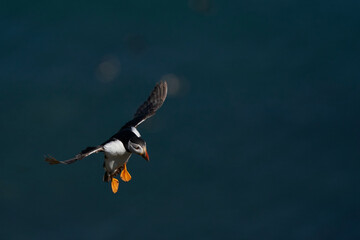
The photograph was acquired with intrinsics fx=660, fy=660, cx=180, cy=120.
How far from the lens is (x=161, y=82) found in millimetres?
39812

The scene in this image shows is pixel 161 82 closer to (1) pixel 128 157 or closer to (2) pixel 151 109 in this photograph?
(2) pixel 151 109

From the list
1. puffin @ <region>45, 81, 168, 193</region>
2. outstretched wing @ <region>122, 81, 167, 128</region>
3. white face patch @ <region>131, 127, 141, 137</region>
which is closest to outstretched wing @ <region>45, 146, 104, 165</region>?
puffin @ <region>45, 81, 168, 193</region>

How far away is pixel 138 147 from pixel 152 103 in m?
8.68

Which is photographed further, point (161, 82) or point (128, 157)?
point (161, 82)

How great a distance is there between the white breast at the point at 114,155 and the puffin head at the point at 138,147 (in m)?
0.49

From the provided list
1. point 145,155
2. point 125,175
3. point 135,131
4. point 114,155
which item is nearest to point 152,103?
point 135,131

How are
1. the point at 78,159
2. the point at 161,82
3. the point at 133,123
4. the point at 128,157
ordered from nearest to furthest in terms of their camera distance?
the point at 78,159 → the point at 128,157 → the point at 133,123 → the point at 161,82

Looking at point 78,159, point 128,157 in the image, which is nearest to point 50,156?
point 78,159

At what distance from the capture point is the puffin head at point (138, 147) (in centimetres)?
3061

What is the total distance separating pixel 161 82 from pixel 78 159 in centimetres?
1259

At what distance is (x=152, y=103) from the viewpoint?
128 ft

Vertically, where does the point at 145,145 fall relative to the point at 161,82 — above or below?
below

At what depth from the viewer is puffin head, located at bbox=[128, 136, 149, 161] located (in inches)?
1205

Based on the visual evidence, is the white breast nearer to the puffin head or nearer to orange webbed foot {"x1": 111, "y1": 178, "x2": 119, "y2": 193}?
the puffin head
